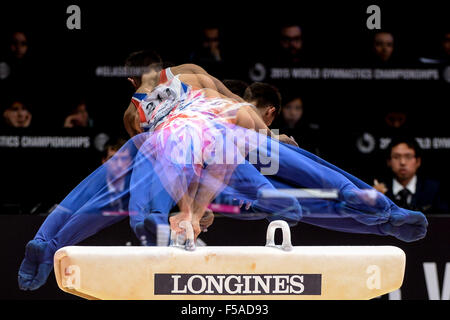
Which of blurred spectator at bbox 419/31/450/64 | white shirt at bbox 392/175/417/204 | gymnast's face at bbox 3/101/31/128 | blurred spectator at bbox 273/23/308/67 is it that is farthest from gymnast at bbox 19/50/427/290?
blurred spectator at bbox 419/31/450/64

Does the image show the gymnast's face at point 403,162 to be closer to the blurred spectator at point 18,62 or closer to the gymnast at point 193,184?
the gymnast at point 193,184

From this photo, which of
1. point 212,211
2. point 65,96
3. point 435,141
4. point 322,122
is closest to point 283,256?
point 212,211

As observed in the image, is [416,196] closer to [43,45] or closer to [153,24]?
[153,24]

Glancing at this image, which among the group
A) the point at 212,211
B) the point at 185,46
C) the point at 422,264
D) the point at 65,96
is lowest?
the point at 422,264

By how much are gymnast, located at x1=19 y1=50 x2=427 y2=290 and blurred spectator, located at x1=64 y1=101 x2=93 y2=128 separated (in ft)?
0.78

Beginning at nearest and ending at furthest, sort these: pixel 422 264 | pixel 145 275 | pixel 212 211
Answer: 1. pixel 145 275
2. pixel 212 211
3. pixel 422 264

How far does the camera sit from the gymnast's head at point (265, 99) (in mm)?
3561

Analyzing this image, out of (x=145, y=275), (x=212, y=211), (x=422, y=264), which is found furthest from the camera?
(x=422, y=264)

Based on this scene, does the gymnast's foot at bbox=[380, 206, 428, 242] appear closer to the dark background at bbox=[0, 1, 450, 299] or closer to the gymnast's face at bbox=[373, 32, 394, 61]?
the dark background at bbox=[0, 1, 450, 299]

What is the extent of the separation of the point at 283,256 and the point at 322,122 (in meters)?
0.82

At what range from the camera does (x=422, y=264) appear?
3809mm

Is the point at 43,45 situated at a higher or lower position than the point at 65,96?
higher

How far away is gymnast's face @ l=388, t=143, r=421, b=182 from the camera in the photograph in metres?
3.73

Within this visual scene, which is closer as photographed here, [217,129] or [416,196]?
[217,129]
